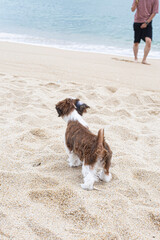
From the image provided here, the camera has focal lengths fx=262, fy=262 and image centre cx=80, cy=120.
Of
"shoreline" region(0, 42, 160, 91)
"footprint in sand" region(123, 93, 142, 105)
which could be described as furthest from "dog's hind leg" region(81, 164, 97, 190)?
"shoreline" region(0, 42, 160, 91)

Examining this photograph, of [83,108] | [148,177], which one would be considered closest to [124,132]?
[83,108]

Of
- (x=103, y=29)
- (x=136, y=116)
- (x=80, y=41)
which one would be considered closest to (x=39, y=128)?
(x=136, y=116)

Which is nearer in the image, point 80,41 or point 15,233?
point 15,233


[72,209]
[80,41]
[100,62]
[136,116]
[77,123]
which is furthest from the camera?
[80,41]

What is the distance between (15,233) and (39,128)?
206cm

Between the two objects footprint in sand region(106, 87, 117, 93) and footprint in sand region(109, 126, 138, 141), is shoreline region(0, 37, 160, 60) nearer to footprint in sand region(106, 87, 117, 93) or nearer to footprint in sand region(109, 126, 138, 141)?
footprint in sand region(106, 87, 117, 93)

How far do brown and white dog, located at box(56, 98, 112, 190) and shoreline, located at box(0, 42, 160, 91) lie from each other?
336 centimetres

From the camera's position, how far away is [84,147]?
8.58 feet

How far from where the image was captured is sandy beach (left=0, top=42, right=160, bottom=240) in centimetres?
207

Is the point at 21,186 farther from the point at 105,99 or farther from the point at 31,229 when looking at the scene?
the point at 105,99

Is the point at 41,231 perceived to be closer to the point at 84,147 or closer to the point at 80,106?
the point at 84,147

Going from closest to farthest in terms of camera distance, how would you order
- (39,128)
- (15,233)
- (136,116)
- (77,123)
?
(15,233), (77,123), (39,128), (136,116)

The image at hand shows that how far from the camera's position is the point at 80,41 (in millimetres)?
14375

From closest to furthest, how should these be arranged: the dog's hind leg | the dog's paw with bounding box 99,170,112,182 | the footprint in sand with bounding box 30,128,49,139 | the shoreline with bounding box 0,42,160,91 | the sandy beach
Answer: the sandy beach < the dog's hind leg < the dog's paw with bounding box 99,170,112,182 < the footprint in sand with bounding box 30,128,49,139 < the shoreline with bounding box 0,42,160,91
